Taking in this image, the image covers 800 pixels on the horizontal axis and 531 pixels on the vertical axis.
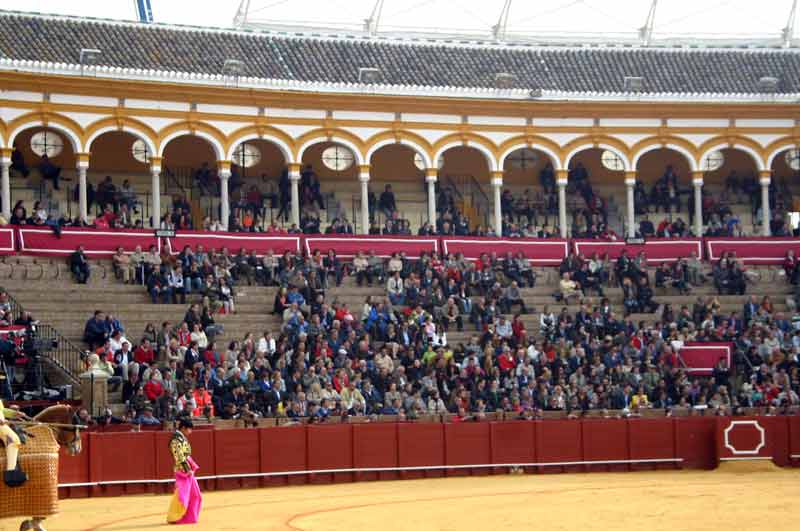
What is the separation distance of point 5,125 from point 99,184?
2.82 metres

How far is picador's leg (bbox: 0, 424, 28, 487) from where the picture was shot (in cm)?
1532

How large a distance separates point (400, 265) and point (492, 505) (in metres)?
12.8

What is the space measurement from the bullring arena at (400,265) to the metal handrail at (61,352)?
9 centimetres

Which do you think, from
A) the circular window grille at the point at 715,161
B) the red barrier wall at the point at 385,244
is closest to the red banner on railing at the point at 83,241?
the red barrier wall at the point at 385,244

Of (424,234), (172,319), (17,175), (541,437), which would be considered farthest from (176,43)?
(541,437)

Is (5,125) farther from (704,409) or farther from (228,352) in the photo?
(704,409)

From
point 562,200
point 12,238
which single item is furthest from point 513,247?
point 12,238

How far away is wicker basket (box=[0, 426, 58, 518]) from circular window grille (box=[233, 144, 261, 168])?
22.6 metres

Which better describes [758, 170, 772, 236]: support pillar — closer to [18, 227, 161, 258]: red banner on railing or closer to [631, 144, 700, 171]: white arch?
[631, 144, 700, 171]: white arch

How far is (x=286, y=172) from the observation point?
3797 cm

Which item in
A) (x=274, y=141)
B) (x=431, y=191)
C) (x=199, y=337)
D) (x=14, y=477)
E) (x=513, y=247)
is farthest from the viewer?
(x=431, y=191)

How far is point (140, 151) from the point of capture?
3728cm

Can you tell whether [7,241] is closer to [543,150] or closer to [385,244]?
[385,244]

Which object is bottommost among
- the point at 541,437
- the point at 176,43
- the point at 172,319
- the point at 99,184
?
the point at 541,437
